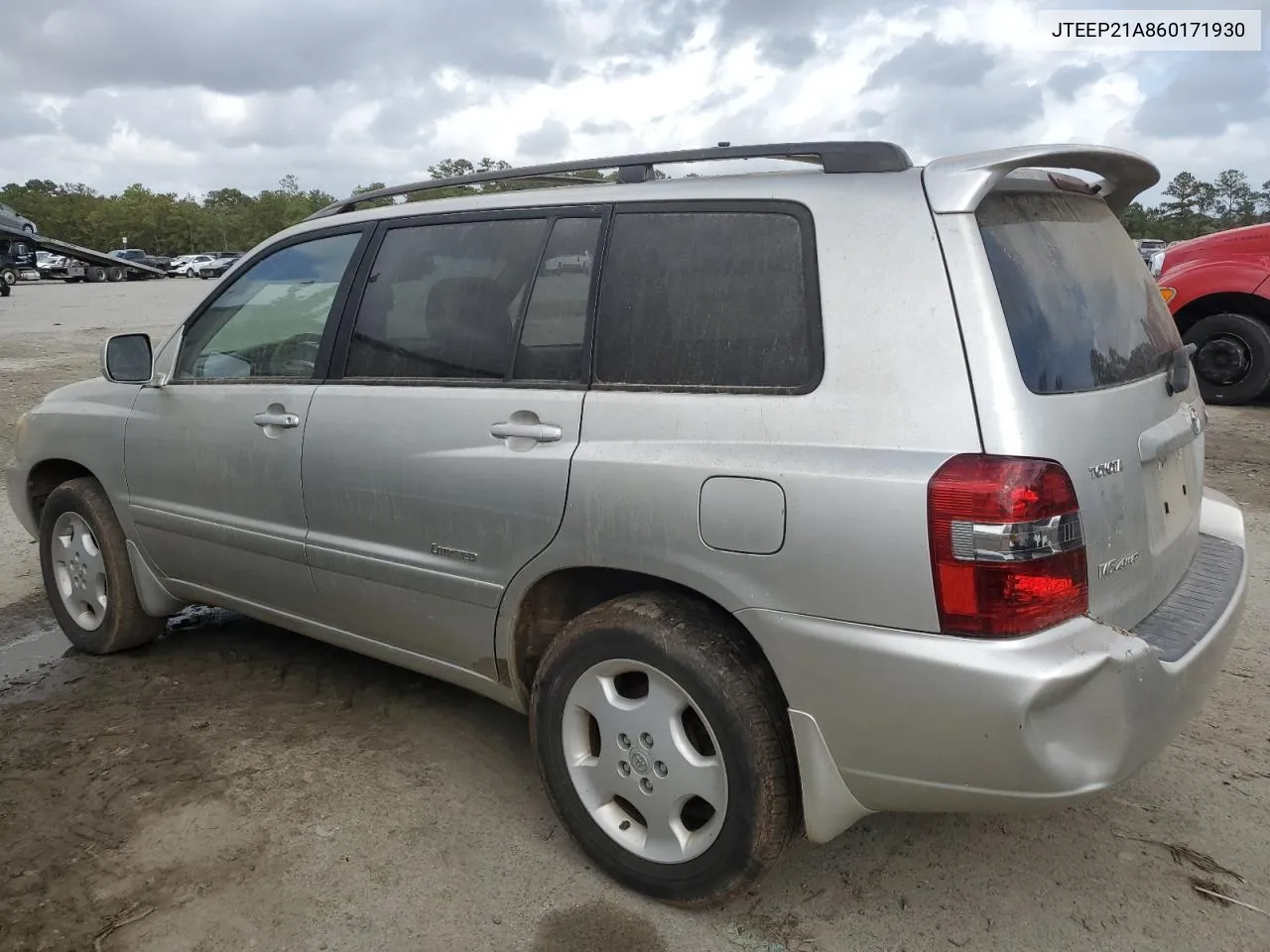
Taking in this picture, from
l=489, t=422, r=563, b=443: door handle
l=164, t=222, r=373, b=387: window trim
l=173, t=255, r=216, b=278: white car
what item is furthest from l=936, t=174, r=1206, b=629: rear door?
l=173, t=255, r=216, b=278: white car

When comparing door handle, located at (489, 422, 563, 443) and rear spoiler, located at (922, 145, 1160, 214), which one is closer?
rear spoiler, located at (922, 145, 1160, 214)

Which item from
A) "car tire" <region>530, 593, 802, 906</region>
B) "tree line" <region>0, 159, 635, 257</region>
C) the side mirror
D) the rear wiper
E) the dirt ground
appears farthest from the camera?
"tree line" <region>0, 159, 635, 257</region>

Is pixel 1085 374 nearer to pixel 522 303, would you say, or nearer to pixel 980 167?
pixel 980 167

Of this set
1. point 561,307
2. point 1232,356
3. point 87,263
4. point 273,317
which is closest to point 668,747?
point 561,307

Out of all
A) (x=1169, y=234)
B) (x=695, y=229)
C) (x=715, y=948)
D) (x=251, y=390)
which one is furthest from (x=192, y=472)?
(x=1169, y=234)

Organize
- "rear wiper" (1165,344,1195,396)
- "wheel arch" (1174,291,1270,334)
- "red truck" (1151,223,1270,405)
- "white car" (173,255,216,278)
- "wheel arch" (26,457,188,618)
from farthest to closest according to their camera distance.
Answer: "white car" (173,255,216,278), "wheel arch" (1174,291,1270,334), "red truck" (1151,223,1270,405), "wheel arch" (26,457,188,618), "rear wiper" (1165,344,1195,396)

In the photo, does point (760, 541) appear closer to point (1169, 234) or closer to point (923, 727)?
point (923, 727)

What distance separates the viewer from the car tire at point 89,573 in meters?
4.21

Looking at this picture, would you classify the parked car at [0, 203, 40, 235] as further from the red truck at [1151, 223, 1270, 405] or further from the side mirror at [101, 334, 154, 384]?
the red truck at [1151, 223, 1270, 405]

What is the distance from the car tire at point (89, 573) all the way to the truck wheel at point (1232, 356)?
8544mm

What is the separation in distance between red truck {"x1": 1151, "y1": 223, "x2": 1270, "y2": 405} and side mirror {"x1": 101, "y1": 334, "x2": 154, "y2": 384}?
812 cm

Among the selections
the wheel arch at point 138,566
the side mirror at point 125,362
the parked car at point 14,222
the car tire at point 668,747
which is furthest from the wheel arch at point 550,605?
the parked car at point 14,222

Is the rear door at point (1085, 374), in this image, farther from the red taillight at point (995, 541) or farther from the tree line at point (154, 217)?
the tree line at point (154, 217)

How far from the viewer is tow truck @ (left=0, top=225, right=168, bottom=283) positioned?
103 ft
